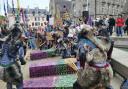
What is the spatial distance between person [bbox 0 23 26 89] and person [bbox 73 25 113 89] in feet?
7.03

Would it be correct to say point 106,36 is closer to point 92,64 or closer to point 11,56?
point 92,64

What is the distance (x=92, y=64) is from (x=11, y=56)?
250 cm

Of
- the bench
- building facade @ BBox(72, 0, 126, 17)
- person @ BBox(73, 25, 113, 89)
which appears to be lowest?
building facade @ BBox(72, 0, 126, 17)

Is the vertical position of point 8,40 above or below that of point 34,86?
above

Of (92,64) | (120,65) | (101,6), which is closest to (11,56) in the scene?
(120,65)

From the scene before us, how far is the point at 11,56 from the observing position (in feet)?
27.7

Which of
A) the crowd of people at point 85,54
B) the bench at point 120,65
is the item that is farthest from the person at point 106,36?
the bench at point 120,65

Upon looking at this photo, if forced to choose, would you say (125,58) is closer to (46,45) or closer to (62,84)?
(62,84)

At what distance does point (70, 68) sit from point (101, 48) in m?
5.35

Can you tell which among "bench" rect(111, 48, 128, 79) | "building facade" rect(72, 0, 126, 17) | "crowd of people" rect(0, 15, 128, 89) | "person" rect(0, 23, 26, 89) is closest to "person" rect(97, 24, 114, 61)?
"crowd of people" rect(0, 15, 128, 89)

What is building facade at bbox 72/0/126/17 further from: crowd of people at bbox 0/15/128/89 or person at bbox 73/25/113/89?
person at bbox 73/25/113/89

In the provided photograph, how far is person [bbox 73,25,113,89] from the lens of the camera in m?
6.50

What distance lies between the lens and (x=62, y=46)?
18484mm

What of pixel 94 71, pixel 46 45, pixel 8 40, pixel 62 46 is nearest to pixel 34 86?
pixel 8 40
